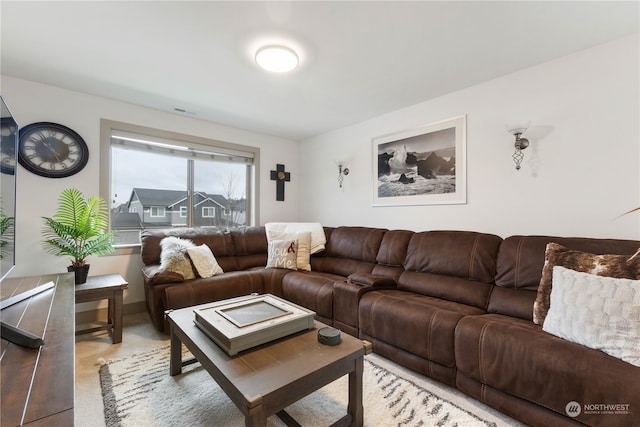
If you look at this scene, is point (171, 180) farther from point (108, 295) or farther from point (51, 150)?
point (108, 295)

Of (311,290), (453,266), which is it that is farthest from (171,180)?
(453,266)

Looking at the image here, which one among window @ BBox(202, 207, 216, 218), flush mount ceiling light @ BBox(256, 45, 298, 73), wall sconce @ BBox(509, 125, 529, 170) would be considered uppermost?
flush mount ceiling light @ BBox(256, 45, 298, 73)

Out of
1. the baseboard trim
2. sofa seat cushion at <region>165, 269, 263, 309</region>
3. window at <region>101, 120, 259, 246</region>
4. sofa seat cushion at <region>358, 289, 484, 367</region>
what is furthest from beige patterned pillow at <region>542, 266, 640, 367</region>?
the baseboard trim

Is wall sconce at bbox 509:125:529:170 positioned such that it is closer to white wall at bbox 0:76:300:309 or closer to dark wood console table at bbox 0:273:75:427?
dark wood console table at bbox 0:273:75:427

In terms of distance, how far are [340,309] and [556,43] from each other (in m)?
2.60

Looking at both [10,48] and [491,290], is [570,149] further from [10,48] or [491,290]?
[10,48]

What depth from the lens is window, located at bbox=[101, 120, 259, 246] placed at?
3.14 m

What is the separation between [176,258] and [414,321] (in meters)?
2.20

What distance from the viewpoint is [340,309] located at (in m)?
2.43

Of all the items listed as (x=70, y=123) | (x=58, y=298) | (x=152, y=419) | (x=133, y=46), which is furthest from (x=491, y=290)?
(x=70, y=123)

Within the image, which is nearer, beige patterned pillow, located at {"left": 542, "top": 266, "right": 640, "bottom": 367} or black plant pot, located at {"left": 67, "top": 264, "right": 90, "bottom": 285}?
beige patterned pillow, located at {"left": 542, "top": 266, "right": 640, "bottom": 367}

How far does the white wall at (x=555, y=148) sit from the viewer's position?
6.30 ft

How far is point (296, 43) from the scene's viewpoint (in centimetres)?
196

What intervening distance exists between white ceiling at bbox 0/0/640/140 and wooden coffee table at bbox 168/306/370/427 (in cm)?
190
